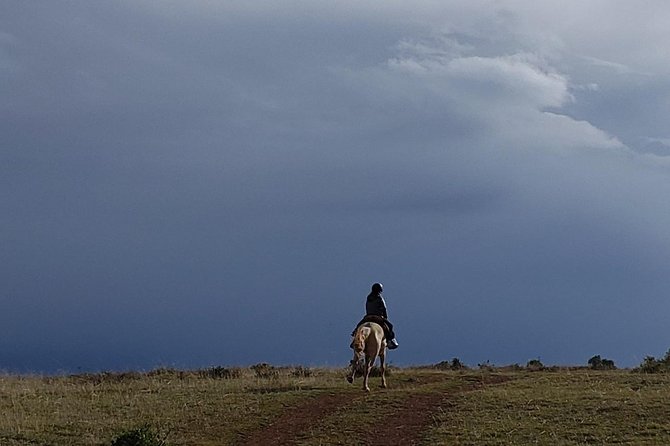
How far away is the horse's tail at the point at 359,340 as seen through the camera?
24.0 m

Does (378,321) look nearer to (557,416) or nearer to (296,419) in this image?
(296,419)

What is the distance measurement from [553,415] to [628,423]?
173 cm

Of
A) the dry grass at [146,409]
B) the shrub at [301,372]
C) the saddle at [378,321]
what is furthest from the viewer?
the shrub at [301,372]

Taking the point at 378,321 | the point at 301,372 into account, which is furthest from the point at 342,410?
the point at 301,372

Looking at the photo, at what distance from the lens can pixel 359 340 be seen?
24.1 metres

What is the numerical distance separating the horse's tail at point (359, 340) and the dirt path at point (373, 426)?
4.04 feet

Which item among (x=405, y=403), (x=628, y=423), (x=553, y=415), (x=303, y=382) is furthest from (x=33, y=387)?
(x=628, y=423)

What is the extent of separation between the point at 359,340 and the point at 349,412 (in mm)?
3393

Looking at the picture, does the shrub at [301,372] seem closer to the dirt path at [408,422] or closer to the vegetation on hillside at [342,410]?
the vegetation on hillside at [342,410]

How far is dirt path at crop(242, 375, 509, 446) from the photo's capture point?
A: 18.8 meters

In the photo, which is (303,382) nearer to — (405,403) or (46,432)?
(405,403)

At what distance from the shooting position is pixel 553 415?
20422 millimetres

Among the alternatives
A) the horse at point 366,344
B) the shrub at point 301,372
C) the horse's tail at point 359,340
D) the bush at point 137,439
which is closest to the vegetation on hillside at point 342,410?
the bush at point 137,439

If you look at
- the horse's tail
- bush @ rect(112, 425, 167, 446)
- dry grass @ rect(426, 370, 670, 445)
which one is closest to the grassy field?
dry grass @ rect(426, 370, 670, 445)
